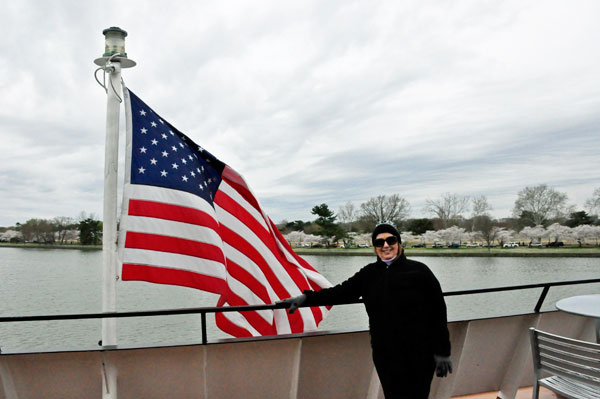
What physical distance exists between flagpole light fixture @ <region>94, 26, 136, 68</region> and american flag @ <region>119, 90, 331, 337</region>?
12.1 inches

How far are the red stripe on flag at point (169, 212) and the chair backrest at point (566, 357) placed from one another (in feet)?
8.25

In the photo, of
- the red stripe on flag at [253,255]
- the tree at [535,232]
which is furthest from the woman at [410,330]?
the tree at [535,232]

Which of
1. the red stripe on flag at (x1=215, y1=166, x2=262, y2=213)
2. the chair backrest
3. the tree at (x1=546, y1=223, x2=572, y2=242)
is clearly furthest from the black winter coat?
the tree at (x1=546, y1=223, x2=572, y2=242)

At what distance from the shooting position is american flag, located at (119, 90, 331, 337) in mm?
3596

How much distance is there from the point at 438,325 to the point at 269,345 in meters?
1.27

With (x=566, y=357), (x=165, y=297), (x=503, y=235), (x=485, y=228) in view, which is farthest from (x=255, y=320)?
(x=503, y=235)

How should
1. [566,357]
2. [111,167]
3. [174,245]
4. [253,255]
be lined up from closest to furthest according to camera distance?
1. [566,357]
2. [174,245]
3. [111,167]
4. [253,255]

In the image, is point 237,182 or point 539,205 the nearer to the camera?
point 237,182

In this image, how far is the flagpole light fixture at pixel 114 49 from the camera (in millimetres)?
3951

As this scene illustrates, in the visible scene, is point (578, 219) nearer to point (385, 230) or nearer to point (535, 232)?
point (535, 232)

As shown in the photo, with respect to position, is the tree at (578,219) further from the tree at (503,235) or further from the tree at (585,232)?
the tree at (503,235)

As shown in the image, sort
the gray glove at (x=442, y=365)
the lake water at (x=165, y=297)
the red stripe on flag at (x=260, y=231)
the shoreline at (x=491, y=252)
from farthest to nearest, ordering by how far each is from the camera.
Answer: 1. the shoreline at (x=491, y=252)
2. the lake water at (x=165, y=297)
3. the red stripe on flag at (x=260, y=231)
4. the gray glove at (x=442, y=365)

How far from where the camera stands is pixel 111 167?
3.81 meters

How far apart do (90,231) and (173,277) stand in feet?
226
